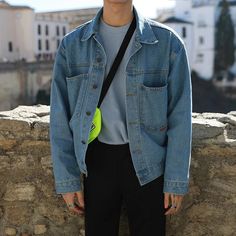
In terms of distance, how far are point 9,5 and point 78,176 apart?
3703cm

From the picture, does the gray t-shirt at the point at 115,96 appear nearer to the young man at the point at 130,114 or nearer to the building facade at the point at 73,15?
the young man at the point at 130,114

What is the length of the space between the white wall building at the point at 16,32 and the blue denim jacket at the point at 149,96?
1415 inches

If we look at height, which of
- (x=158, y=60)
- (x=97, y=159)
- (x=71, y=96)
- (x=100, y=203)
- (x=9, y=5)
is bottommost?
(x=100, y=203)

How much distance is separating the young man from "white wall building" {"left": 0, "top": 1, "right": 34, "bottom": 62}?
35.9 metres

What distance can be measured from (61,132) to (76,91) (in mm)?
194

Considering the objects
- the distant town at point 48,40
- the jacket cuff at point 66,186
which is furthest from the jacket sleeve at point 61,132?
the distant town at point 48,40

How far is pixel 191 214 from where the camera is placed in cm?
258

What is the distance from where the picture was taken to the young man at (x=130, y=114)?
6.63 feet

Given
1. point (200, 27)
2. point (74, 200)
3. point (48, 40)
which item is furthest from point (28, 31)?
point (74, 200)

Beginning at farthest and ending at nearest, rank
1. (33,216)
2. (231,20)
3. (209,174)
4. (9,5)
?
1. (9,5)
2. (231,20)
3. (33,216)
4. (209,174)

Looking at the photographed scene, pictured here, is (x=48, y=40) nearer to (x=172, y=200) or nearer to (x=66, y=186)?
(x=66, y=186)

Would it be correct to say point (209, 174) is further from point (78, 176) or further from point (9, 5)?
point (9, 5)

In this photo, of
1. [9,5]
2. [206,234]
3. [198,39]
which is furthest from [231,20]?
[206,234]

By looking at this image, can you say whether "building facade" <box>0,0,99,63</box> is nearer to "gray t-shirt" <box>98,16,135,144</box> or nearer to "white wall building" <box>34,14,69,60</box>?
"white wall building" <box>34,14,69,60</box>
